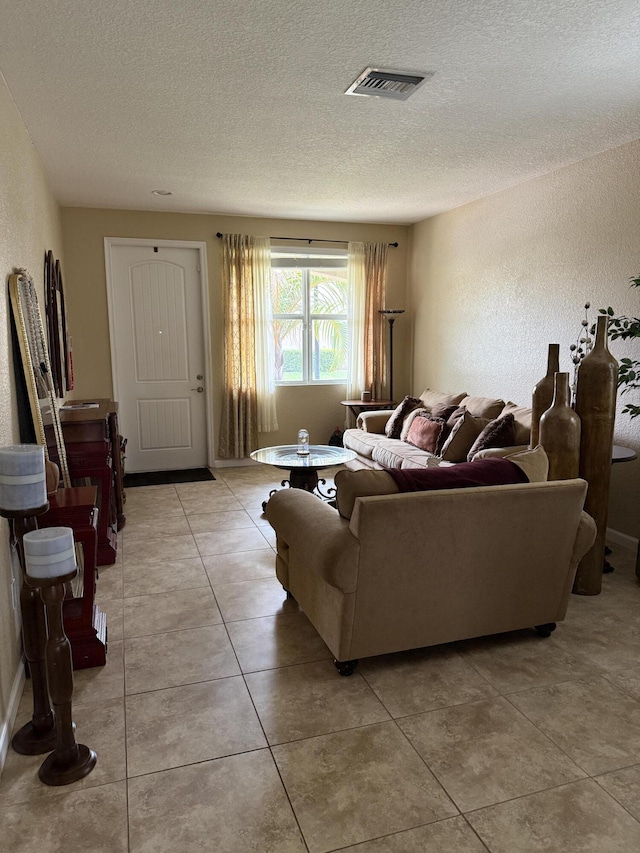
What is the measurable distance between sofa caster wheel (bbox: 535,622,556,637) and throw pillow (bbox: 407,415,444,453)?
2.22m

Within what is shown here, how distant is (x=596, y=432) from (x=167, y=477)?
4164 millimetres

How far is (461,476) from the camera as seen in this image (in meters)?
2.45

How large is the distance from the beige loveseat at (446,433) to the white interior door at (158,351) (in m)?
1.74

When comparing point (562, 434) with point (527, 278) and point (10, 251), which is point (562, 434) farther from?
point (10, 251)

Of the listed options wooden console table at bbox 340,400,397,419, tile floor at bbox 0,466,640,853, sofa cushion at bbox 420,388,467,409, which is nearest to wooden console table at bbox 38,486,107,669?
tile floor at bbox 0,466,640,853

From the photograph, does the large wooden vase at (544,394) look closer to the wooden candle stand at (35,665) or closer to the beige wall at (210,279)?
the wooden candle stand at (35,665)

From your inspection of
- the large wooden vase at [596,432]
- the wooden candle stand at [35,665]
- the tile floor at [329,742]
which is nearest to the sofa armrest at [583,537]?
the tile floor at [329,742]

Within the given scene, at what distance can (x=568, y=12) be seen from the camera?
7.36 ft

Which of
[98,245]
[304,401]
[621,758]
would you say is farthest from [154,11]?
[304,401]

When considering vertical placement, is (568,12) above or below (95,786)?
above

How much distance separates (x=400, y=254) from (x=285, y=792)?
587 cm

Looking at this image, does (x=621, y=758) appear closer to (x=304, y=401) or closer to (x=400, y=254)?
(x=304, y=401)

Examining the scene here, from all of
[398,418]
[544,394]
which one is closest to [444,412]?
[398,418]

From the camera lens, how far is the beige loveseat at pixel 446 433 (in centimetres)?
444
